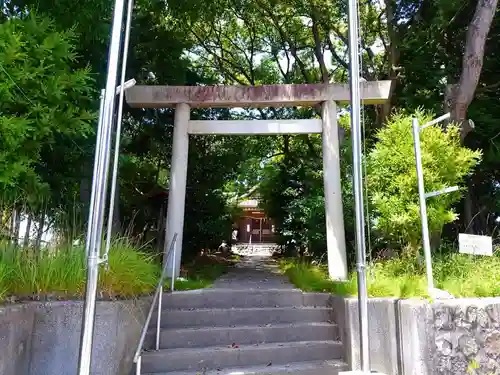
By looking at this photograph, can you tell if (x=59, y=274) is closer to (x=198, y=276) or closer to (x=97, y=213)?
(x=97, y=213)

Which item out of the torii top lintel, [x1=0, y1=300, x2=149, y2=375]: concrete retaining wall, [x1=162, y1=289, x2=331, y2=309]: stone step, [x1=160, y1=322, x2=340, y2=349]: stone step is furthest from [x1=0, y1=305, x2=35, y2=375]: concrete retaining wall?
the torii top lintel

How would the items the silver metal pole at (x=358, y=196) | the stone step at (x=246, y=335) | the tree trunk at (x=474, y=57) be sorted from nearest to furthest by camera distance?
the silver metal pole at (x=358, y=196) → the stone step at (x=246, y=335) → the tree trunk at (x=474, y=57)

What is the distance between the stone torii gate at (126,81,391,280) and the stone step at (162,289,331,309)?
162 centimetres

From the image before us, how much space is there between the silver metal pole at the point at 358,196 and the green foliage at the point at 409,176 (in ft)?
6.59

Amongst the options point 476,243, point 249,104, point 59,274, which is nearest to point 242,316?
point 59,274

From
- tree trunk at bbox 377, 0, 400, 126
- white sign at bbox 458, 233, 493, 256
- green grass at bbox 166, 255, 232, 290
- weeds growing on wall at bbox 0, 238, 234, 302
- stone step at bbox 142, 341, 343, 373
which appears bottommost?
stone step at bbox 142, 341, 343, 373

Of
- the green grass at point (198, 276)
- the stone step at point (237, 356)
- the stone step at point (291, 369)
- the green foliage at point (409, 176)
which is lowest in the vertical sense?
the stone step at point (291, 369)

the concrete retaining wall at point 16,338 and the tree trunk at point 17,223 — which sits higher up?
the tree trunk at point 17,223

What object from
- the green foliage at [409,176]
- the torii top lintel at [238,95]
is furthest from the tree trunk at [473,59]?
the green foliage at [409,176]

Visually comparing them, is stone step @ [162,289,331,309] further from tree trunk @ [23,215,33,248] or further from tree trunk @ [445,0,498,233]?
tree trunk @ [445,0,498,233]

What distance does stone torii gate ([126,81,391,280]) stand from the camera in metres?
6.06

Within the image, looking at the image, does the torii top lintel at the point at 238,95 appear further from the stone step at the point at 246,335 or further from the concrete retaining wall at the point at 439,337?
the concrete retaining wall at the point at 439,337

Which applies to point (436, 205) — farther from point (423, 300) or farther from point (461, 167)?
point (423, 300)

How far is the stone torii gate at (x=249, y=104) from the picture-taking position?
19.9 feet
